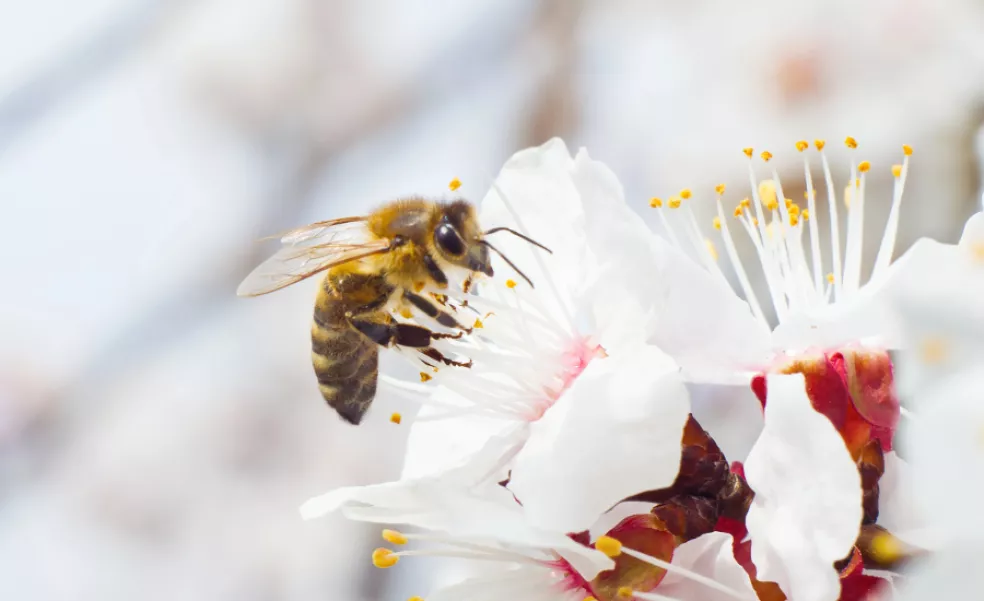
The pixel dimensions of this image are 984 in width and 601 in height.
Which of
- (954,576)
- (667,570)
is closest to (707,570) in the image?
(667,570)

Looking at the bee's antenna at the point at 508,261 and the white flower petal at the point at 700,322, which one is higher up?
the bee's antenna at the point at 508,261

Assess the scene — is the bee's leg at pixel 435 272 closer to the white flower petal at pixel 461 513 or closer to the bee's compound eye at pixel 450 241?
the bee's compound eye at pixel 450 241

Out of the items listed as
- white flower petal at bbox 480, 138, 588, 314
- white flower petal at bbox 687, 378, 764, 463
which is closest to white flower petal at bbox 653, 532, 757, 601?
white flower petal at bbox 480, 138, 588, 314

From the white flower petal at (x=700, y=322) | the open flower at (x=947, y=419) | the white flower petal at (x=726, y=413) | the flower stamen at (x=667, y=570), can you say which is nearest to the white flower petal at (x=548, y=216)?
the white flower petal at (x=700, y=322)

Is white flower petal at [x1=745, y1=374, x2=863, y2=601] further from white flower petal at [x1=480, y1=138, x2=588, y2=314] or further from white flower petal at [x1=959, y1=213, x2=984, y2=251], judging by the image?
white flower petal at [x1=480, y1=138, x2=588, y2=314]

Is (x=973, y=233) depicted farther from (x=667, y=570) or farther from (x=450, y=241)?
(x=450, y=241)

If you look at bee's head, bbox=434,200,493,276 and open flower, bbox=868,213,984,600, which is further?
bee's head, bbox=434,200,493,276
